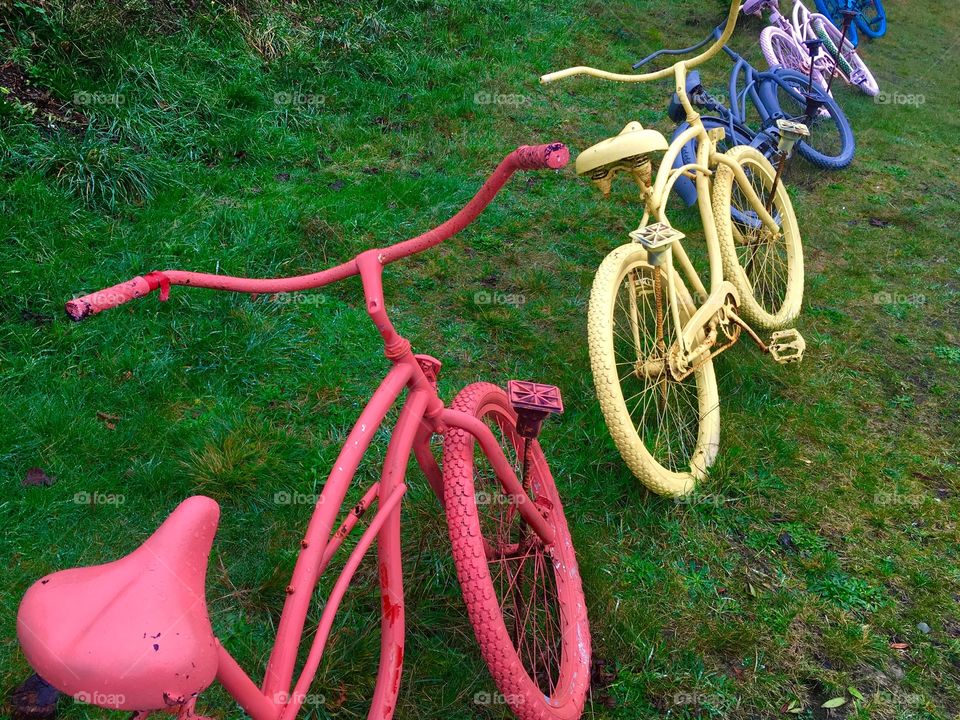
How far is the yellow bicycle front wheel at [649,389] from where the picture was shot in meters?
2.79

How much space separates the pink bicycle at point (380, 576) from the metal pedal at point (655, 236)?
0.99m

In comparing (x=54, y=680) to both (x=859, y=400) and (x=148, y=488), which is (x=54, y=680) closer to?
(x=148, y=488)

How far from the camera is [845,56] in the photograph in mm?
7922

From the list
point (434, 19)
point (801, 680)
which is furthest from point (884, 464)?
point (434, 19)

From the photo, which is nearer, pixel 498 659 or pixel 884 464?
pixel 498 659

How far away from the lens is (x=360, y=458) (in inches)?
66.2

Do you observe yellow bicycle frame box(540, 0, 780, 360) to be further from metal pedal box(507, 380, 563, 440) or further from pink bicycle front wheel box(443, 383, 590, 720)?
metal pedal box(507, 380, 563, 440)

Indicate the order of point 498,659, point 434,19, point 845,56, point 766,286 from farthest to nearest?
1. point 845,56
2. point 434,19
3. point 766,286
4. point 498,659

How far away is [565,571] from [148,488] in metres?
1.70
